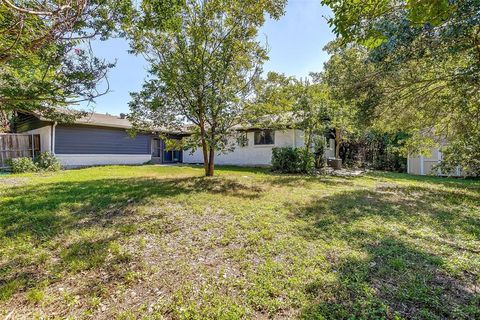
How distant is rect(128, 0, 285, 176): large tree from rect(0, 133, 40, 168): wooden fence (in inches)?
383

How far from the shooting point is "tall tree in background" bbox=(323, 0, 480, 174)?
3.27 meters

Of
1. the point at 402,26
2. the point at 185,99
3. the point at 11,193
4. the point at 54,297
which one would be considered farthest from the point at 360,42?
the point at 11,193

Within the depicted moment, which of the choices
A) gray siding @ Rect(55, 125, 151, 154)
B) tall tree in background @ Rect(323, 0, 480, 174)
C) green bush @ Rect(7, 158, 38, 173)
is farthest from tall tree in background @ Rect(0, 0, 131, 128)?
gray siding @ Rect(55, 125, 151, 154)

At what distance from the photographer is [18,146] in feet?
46.0

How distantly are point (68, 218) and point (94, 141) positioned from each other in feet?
42.1

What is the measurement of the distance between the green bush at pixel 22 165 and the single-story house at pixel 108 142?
1860 mm

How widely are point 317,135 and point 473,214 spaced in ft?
29.6

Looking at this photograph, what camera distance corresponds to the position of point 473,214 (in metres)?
5.94

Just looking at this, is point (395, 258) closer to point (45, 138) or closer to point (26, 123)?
point (45, 138)

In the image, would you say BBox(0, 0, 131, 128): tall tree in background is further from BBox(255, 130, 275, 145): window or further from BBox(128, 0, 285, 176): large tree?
BBox(255, 130, 275, 145): window

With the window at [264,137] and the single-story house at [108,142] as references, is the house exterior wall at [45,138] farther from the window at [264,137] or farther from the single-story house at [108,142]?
the window at [264,137]

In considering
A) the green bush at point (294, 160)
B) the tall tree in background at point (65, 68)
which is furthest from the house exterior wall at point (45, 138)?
the green bush at point (294, 160)

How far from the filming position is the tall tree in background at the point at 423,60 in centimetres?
327

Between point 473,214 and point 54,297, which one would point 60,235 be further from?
point 473,214
